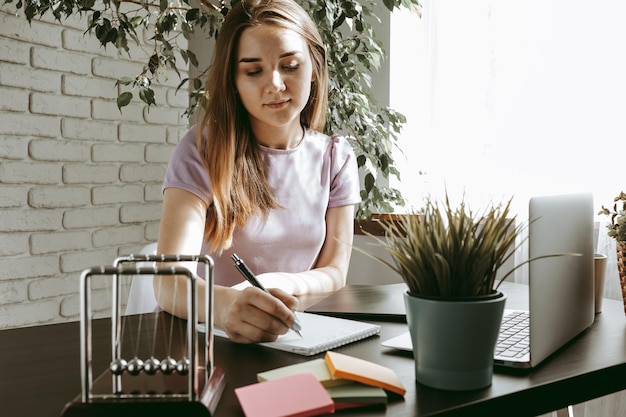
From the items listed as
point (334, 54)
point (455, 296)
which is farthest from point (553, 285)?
point (334, 54)

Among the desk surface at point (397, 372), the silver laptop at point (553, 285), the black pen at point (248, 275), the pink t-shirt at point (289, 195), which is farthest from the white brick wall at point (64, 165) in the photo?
the silver laptop at point (553, 285)

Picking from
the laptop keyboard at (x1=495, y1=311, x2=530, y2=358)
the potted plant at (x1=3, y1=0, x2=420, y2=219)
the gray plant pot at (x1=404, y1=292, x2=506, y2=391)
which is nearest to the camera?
the gray plant pot at (x1=404, y1=292, x2=506, y2=391)

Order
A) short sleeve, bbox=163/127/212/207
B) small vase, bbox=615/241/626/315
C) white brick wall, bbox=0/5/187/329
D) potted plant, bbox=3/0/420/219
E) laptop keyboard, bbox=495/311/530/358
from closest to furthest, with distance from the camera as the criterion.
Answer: laptop keyboard, bbox=495/311/530/358, small vase, bbox=615/241/626/315, short sleeve, bbox=163/127/212/207, potted plant, bbox=3/0/420/219, white brick wall, bbox=0/5/187/329

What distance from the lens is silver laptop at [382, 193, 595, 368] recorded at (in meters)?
0.83

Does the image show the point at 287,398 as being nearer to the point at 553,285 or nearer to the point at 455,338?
the point at 455,338

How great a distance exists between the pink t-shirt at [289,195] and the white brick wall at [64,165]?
83cm

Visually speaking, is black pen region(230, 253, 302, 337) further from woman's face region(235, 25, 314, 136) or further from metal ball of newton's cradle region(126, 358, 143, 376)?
woman's face region(235, 25, 314, 136)

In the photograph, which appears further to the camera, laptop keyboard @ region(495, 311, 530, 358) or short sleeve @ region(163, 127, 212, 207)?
short sleeve @ region(163, 127, 212, 207)

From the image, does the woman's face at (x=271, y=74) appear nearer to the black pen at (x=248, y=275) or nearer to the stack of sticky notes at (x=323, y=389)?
the black pen at (x=248, y=275)

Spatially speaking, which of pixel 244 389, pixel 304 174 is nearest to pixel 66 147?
pixel 304 174

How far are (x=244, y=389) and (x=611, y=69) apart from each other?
1687 millimetres

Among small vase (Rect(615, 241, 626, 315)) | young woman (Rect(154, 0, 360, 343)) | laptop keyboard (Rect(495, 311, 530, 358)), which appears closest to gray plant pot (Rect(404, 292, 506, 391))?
laptop keyboard (Rect(495, 311, 530, 358))

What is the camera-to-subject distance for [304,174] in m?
1.80

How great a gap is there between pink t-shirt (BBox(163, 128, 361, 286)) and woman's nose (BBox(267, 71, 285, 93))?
0.23m
